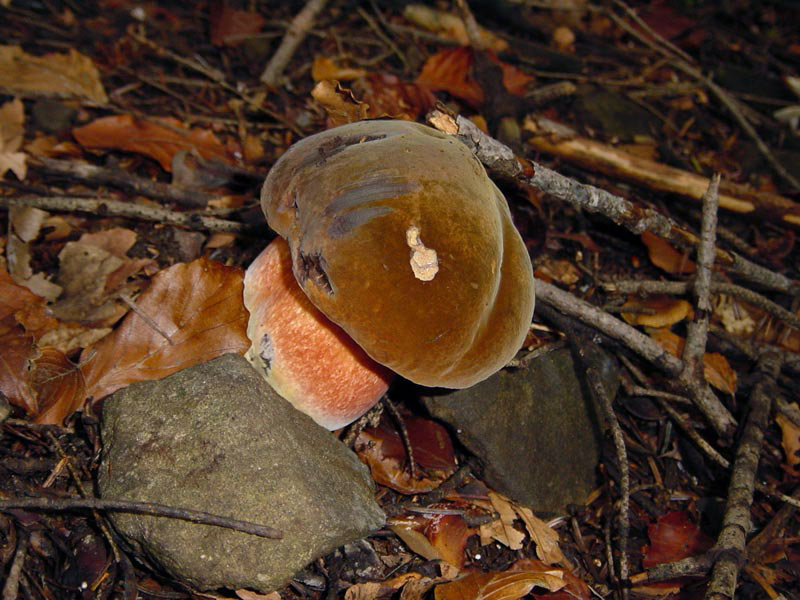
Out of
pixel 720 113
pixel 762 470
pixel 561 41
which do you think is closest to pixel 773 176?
pixel 720 113

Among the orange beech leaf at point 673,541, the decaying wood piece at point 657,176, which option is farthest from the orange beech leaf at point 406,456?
the decaying wood piece at point 657,176

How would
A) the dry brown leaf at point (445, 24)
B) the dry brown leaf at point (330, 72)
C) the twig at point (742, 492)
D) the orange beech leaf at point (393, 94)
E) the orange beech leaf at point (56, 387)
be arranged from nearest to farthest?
the twig at point (742, 492)
the orange beech leaf at point (56, 387)
the orange beech leaf at point (393, 94)
the dry brown leaf at point (330, 72)
the dry brown leaf at point (445, 24)

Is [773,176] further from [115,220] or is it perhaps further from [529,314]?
Answer: [115,220]

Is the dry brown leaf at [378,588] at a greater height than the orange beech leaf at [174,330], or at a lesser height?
lesser

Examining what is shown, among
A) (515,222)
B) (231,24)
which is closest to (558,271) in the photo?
(515,222)

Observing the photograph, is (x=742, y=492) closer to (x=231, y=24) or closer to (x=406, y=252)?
(x=406, y=252)

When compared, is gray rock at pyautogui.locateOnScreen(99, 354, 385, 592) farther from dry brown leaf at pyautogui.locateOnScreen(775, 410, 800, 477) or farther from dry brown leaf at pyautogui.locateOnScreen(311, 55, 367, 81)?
dry brown leaf at pyautogui.locateOnScreen(311, 55, 367, 81)

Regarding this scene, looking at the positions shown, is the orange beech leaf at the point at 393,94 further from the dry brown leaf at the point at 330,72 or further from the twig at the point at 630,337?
the twig at the point at 630,337
